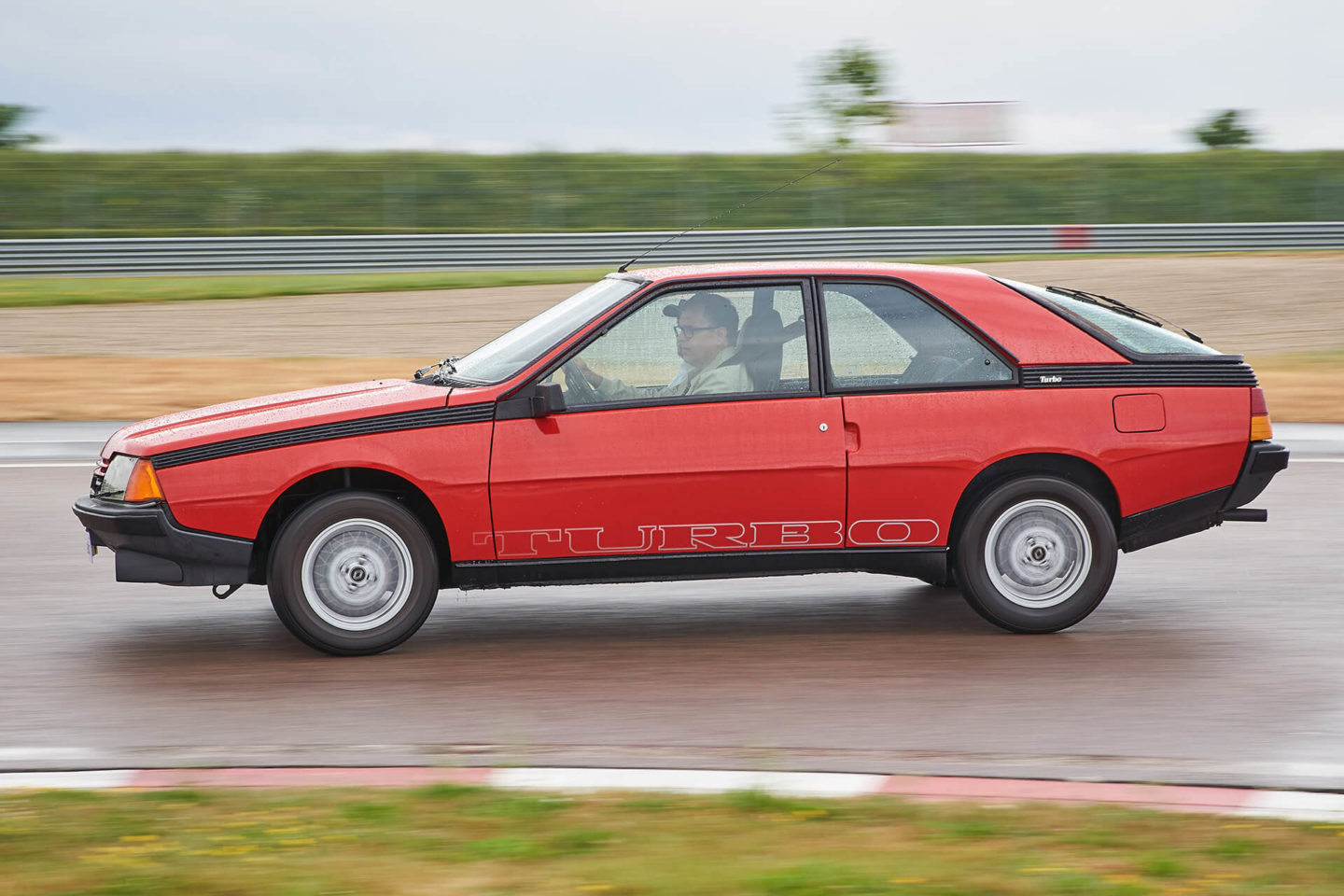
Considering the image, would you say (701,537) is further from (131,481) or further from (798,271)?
(131,481)

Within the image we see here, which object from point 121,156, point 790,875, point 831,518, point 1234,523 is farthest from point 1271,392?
point 121,156

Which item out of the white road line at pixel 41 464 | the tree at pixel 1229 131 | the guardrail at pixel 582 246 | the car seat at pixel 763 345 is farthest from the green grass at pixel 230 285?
the tree at pixel 1229 131

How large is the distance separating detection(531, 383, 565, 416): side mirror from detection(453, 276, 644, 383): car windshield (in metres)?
0.21

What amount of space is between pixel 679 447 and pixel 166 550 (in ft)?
6.81

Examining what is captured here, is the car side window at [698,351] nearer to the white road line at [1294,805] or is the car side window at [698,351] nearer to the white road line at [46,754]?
the white road line at [46,754]

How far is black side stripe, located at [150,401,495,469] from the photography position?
5996 millimetres

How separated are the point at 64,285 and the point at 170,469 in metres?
25.0

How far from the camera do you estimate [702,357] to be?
6.36 metres

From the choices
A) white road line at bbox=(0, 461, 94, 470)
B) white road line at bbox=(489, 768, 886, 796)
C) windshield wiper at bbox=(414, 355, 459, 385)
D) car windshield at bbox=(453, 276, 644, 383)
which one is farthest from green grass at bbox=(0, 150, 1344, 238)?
white road line at bbox=(489, 768, 886, 796)

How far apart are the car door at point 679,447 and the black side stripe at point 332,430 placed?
16 cm

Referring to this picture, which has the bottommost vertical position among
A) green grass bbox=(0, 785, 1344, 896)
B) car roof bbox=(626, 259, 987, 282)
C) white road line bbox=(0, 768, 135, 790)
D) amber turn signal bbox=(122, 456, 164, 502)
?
green grass bbox=(0, 785, 1344, 896)

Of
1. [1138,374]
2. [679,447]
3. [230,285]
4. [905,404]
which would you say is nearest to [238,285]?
[230,285]

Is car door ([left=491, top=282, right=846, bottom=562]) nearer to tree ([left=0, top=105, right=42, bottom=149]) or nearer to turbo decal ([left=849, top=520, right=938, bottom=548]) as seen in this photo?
turbo decal ([left=849, top=520, right=938, bottom=548])

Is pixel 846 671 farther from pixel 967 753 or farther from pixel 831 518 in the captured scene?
pixel 967 753
